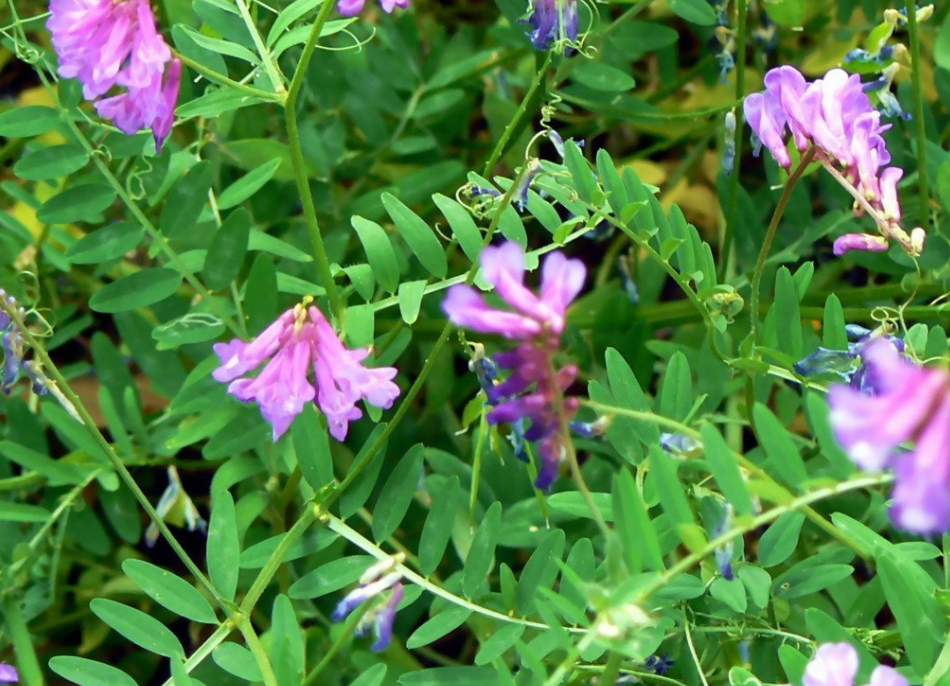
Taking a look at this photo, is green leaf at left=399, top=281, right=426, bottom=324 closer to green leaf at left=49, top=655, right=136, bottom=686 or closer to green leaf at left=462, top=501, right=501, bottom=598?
green leaf at left=462, top=501, right=501, bottom=598

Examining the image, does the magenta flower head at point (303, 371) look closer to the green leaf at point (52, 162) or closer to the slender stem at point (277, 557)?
the slender stem at point (277, 557)

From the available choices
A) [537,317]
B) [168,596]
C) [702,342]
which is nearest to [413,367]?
[702,342]

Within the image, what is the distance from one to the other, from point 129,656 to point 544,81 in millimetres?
902

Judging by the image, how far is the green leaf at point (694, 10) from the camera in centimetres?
127

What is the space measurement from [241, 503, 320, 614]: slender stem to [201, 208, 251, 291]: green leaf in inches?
11.9

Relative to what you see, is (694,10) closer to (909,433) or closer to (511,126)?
(511,126)

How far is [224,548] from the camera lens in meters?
1.01

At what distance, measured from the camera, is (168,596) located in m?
1.01

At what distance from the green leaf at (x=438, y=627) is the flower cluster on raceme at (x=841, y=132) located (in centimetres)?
51

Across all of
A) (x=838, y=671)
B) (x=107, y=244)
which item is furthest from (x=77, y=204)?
(x=838, y=671)

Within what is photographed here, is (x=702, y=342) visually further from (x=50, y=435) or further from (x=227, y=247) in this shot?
(x=50, y=435)

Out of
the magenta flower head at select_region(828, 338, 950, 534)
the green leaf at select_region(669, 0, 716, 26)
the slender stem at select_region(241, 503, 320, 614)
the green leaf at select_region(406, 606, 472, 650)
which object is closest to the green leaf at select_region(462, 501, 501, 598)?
the green leaf at select_region(406, 606, 472, 650)

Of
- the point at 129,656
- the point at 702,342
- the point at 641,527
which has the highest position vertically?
the point at 641,527

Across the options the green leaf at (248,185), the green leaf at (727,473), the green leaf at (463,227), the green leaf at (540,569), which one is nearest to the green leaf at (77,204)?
the green leaf at (248,185)
